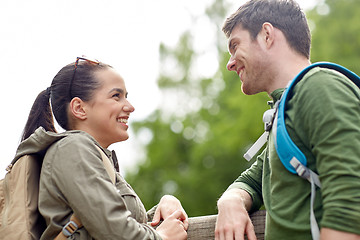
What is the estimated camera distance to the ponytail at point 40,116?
3564 mm

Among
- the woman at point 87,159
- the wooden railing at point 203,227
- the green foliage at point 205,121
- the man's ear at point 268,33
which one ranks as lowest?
the green foliage at point 205,121

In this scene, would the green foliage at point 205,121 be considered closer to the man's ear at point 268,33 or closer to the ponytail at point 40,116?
the man's ear at point 268,33

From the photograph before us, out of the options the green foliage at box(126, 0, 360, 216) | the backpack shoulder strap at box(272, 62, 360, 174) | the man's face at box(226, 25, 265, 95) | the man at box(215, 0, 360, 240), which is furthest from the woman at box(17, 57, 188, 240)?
the green foliage at box(126, 0, 360, 216)

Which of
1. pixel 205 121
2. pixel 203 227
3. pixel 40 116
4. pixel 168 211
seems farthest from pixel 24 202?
pixel 205 121

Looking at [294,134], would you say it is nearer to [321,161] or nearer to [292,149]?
[292,149]

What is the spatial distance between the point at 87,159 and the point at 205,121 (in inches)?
630

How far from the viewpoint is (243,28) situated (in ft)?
10.9

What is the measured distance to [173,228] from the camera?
313 centimetres

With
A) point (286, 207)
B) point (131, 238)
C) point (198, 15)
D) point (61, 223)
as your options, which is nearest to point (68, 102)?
point (61, 223)

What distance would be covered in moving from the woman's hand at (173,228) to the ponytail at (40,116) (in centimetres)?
106

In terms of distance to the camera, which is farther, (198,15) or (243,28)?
(198,15)

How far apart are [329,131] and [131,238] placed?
1211mm

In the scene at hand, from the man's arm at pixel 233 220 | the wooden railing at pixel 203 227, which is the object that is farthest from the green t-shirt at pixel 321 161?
the wooden railing at pixel 203 227

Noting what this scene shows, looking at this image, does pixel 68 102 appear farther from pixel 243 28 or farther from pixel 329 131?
pixel 329 131
